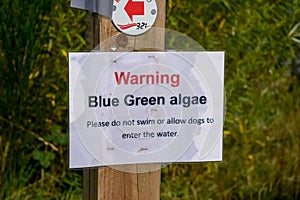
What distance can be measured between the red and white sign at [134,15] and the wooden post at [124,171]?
0.02 metres

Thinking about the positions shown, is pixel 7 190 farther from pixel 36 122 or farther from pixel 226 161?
pixel 226 161

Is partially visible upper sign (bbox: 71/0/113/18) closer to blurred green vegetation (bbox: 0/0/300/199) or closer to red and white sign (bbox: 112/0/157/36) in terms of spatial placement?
red and white sign (bbox: 112/0/157/36)

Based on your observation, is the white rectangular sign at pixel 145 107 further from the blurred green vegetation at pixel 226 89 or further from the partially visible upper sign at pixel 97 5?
the blurred green vegetation at pixel 226 89

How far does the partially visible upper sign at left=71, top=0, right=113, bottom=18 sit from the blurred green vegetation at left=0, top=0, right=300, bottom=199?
3.67ft

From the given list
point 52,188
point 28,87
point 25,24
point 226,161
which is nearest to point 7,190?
point 52,188

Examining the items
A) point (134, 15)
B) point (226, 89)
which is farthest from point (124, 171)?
point (226, 89)

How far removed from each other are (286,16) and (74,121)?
196 centimetres

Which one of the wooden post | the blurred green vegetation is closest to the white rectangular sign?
the wooden post

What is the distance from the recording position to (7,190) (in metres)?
2.97

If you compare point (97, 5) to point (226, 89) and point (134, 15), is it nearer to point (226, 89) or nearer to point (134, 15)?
point (134, 15)

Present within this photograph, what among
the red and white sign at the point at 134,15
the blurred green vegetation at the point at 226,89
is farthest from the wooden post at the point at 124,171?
the blurred green vegetation at the point at 226,89

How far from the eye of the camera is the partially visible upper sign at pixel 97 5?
5.61 feet

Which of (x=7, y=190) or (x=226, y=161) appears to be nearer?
(x=7, y=190)

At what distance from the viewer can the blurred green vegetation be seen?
9.85 ft
